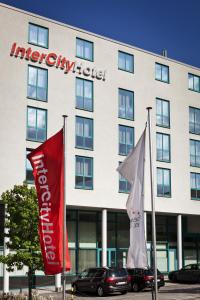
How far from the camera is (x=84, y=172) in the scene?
3853cm

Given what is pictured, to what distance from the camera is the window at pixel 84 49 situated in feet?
130

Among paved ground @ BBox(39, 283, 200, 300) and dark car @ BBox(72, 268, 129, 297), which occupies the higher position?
dark car @ BBox(72, 268, 129, 297)

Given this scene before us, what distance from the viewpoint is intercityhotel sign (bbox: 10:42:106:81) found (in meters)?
36.5

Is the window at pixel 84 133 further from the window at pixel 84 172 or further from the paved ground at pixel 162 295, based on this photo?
the paved ground at pixel 162 295

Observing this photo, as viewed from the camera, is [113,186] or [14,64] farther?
[113,186]

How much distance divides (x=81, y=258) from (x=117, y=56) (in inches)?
621

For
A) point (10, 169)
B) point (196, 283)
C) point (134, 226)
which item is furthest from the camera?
point (196, 283)

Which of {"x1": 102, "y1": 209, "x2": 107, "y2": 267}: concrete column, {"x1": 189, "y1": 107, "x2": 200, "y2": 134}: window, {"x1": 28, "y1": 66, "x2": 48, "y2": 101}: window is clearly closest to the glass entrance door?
{"x1": 102, "y1": 209, "x2": 107, "y2": 267}: concrete column

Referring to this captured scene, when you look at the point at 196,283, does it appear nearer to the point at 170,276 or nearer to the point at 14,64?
the point at 170,276

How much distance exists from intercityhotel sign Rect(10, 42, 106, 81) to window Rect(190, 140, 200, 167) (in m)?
10.5

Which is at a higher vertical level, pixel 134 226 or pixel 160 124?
pixel 160 124

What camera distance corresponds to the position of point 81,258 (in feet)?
135

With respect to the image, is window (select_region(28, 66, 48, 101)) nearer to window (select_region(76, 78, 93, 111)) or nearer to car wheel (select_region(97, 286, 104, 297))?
window (select_region(76, 78, 93, 111))

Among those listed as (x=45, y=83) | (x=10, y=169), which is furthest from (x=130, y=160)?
(x=45, y=83)
